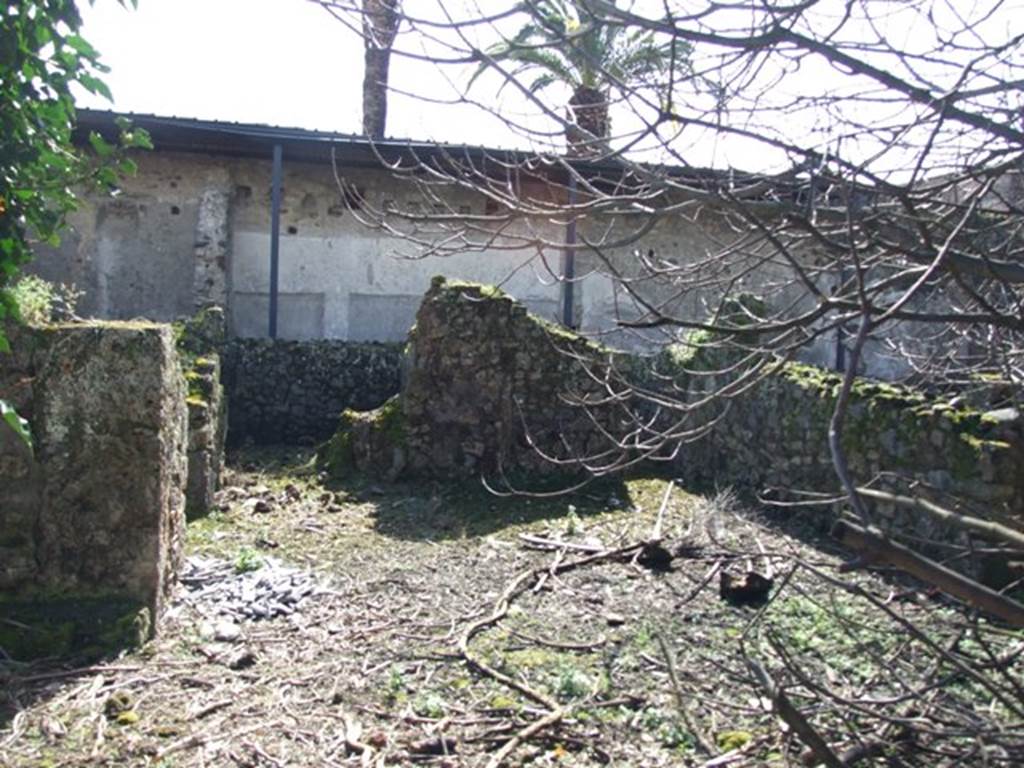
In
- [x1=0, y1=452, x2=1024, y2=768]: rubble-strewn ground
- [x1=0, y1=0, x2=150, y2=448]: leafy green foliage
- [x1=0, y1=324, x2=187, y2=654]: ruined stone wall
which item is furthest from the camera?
[x1=0, y1=324, x2=187, y2=654]: ruined stone wall

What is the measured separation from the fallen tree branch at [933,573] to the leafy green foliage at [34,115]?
2.13 m

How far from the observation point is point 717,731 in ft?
12.6

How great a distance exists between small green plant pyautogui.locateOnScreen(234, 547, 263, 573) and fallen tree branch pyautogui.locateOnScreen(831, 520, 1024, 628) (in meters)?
5.32

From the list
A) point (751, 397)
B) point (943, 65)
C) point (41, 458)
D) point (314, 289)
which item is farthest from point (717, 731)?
point (314, 289)

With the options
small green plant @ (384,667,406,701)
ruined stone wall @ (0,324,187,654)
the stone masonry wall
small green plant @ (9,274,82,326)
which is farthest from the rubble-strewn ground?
small green plant @ (9,274,82,326)

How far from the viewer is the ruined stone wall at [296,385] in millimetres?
11438

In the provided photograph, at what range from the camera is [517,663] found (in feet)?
15.3

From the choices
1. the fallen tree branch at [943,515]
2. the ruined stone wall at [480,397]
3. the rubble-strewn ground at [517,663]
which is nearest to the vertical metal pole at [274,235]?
the ruined stone wall at [480,397]

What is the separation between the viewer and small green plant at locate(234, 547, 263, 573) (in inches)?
245

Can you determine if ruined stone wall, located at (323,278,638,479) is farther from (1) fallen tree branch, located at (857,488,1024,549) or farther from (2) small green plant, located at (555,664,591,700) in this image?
(1) fallen tree branch, located at (857,488,1024,549)

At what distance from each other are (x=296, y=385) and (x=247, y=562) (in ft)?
18.0

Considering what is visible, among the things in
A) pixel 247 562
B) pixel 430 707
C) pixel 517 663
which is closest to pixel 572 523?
pixel 247 562

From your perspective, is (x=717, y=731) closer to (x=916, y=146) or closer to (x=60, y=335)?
A: (x=916, y=146)

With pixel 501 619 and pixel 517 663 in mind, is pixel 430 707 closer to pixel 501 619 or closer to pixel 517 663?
A: pixel 517 663
